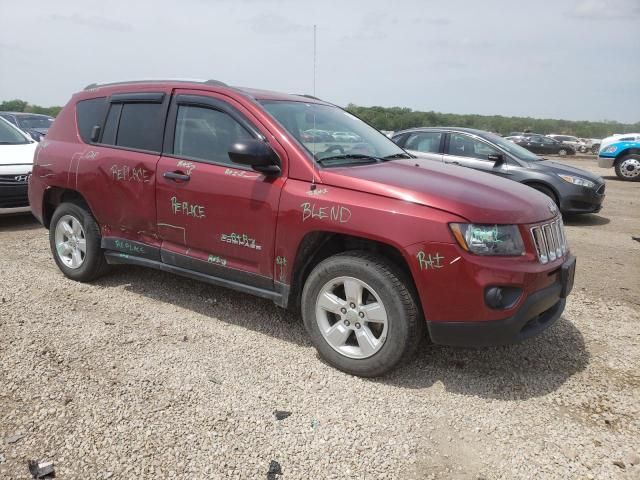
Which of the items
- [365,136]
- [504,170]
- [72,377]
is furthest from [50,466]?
[504,170]

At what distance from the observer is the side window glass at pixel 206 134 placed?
3750mm

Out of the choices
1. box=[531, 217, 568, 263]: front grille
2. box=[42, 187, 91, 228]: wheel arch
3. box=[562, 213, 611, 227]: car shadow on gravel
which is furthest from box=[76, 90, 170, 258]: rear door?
box=[562, 213, 611, 227]: car shadow on gravel

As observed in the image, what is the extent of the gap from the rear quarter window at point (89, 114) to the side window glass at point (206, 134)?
1.01 meters

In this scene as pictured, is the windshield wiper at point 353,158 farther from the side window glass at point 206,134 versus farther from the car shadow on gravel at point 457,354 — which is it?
the car shadow on gravel at point 457,354

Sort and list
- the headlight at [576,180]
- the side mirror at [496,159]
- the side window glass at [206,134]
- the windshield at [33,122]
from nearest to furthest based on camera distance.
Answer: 1. the side window glass at [206,134]
2. the side mirror at [496,159]
3. the headlight at [576,180]
4. the windshield at [33,122]

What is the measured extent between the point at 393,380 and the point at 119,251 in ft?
8.50

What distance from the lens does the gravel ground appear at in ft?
8.21

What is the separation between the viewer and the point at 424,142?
901 cm

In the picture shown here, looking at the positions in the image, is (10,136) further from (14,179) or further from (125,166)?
(125,166)

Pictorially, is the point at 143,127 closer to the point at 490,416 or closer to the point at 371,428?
the point at 371,428

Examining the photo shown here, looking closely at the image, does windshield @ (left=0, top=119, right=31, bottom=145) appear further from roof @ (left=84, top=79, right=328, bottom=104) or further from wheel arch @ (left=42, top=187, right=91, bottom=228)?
roof @ (left=84, top=79, right=328, bottom=104)

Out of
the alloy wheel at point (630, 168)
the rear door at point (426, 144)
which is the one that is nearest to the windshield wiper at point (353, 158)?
the rear door at point (426, 144)

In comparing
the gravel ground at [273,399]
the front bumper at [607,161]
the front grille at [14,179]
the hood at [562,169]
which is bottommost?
the gravel ground at [273,399]

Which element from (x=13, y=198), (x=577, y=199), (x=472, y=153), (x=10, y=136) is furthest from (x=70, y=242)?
(x=577, y=199)
